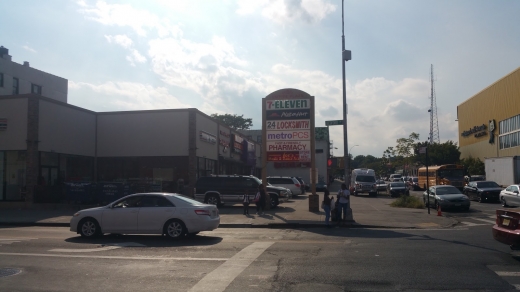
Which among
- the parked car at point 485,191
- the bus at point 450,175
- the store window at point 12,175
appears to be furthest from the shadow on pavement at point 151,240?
the bus at point 450,175

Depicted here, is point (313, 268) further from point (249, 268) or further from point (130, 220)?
point (130, 220)

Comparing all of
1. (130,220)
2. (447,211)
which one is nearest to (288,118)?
(447,211)

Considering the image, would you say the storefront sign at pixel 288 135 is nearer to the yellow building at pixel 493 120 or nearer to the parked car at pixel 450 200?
the parked car at pixel 450 200

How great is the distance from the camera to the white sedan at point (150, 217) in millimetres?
14492

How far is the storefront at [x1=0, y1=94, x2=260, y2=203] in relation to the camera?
90.3ft

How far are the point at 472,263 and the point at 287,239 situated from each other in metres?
5.89

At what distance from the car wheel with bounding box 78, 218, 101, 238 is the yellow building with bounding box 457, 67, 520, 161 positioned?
167 ft

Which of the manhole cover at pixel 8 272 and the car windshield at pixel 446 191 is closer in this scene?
the manhole cover at pixel 8 272

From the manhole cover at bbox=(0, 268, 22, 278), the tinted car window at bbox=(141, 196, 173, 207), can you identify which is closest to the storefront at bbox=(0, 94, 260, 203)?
the tinted car window at bbox=(141, 196, 173, 207)

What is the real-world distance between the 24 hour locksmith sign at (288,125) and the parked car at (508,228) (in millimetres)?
14396

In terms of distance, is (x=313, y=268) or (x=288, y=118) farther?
(x=288, y=118)

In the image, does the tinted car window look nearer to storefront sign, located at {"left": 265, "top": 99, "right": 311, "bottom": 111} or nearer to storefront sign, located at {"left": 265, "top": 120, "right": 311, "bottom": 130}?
storefront sign, located at {"left": 265, "top": 120, "right": 311, "bottom": 130}

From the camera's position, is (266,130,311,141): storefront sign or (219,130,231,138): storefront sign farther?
(219,130,231,138): storefront sign

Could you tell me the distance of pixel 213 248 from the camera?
1270 cm
